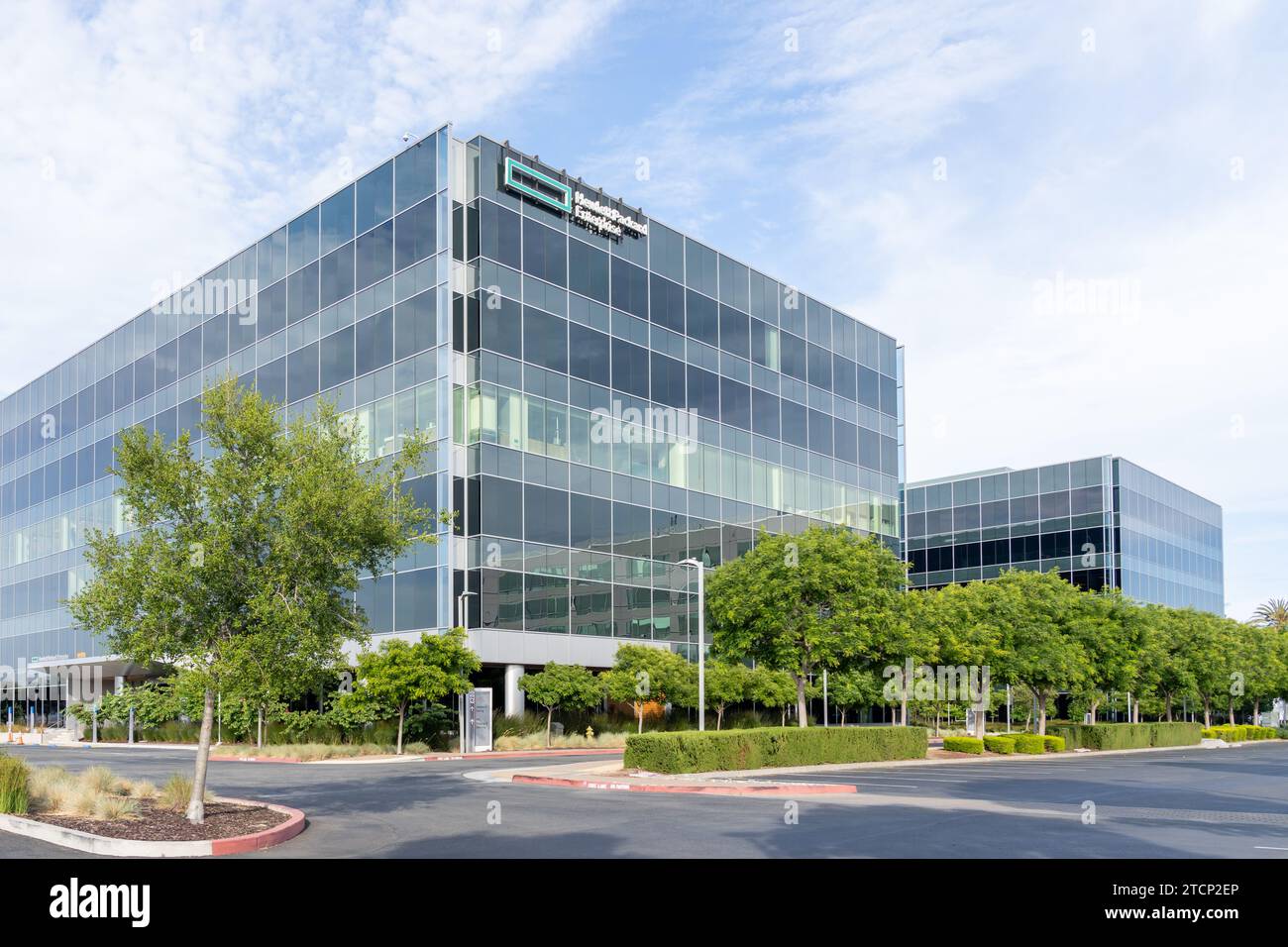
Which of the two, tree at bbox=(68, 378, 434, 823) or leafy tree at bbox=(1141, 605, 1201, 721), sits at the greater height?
tree at bbox=(68, 378, 434, 823)

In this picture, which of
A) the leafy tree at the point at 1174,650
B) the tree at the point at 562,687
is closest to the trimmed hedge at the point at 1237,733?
the leafy tree at the point at 1174,650

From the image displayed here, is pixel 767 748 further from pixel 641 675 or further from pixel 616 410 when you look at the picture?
pixel 616 410

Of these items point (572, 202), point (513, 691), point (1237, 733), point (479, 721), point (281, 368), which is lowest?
point (1237, 733)

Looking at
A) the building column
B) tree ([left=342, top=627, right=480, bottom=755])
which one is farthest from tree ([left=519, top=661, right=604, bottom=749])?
tree ([left=342, top=627, right=480, bottom=755])

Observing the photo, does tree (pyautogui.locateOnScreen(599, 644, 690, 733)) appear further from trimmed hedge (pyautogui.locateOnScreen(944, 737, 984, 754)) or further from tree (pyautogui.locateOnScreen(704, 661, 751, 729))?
trimmed hedge (pyautogui.locateOnScreen(944, 737, 984, 754))

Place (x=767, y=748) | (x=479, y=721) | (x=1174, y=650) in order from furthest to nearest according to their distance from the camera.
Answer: (x=1174, y=650), (x=479, y=721), (x=767, y=748)

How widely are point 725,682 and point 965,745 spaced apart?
9978 mm

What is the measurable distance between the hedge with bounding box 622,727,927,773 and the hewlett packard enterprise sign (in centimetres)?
2485

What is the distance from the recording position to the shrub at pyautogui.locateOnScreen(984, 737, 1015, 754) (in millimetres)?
46156

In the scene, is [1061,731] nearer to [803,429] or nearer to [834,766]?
[803,429]

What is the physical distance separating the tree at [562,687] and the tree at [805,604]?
360 inches

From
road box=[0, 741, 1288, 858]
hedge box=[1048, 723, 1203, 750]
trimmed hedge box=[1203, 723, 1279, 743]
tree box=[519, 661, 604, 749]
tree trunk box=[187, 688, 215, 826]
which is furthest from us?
trimmed hedge box=[1203, 723, 1279, 743]

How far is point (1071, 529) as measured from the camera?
80188 mm
